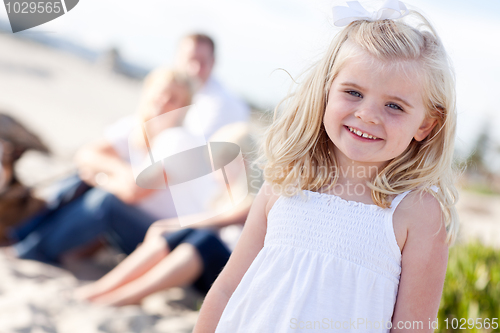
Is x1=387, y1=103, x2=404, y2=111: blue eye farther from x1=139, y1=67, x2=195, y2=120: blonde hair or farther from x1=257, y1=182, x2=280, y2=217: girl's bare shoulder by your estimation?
x1=139, y1=67, x2=195, y2=120: blonde hair

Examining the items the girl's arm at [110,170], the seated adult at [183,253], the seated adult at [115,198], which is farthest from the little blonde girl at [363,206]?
the girl's arm at [110,170]

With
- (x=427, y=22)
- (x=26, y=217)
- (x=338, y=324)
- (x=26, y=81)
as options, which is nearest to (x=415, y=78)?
(x=427, y=22)

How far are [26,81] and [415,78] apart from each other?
16.0 m

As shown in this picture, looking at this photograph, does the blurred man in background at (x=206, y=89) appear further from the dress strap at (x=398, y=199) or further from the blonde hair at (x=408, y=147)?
the dress strap at (x=398, y=199)

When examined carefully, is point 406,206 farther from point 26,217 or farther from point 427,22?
point 26,217

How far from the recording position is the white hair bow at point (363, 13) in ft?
3.99

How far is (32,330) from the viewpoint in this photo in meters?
2.43

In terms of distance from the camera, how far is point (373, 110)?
114 cm

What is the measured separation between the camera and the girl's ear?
1.25 metres

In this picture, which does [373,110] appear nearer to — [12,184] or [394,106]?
[394,106]

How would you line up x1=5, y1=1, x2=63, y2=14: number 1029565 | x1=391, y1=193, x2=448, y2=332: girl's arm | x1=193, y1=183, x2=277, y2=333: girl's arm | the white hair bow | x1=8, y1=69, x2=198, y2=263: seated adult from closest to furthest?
1. x1=391, y1=193, x2=448, y2=332: girl's arm
2. the white hair bow
3. x1=193, y1=183, x2=277, y2=333: girl's arm
4. x1=8, y1=69, x2=198, y2=263: seated adult
5. x1=5, y1=1, x2=63, y2=14: number 1029565

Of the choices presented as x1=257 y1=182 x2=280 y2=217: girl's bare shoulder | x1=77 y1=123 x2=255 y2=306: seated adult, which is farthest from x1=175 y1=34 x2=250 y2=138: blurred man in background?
x1=257 y1=182 x2=280 y2=217: girl's bare shoulder

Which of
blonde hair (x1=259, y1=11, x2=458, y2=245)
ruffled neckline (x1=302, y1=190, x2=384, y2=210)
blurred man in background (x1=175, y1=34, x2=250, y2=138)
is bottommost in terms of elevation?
blurred man in background (x1=175, y1=34, x2=250, y2=138)

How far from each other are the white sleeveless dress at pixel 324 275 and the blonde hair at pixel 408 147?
9 centimetres
